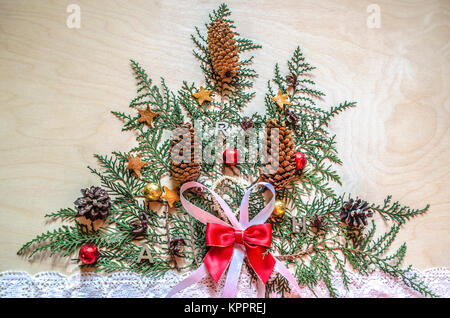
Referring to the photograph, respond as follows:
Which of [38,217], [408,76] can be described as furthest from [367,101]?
[38,217]

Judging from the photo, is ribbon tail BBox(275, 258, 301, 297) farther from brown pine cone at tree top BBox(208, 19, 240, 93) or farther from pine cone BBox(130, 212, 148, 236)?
brown pine cone at tree top BBox(208, 19, 240, 93)

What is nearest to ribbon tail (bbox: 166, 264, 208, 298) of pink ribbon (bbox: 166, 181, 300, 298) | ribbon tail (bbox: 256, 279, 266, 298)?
pink ribbon (bbox: 166, 181, 300, 298)

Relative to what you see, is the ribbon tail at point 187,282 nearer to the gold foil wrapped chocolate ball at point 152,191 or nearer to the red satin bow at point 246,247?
the red satin bow at point 246,247

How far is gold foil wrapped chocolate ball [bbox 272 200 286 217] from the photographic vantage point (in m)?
0.76

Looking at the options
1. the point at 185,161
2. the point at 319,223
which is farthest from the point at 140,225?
the point at 319,223

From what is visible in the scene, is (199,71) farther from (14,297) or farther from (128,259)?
(14,297)

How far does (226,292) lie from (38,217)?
48 cm

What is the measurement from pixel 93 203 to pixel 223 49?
0.49 meters

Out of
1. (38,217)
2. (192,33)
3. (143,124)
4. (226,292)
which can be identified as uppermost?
(192,33)

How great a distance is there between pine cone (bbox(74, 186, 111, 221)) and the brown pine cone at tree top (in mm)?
418

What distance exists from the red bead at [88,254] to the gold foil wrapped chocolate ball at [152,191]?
17 cm

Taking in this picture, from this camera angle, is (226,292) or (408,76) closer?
(226,292)

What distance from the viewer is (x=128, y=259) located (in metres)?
0.73

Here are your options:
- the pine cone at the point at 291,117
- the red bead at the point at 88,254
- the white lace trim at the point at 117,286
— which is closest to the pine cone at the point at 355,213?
the white lace trim at the point at 117,286
